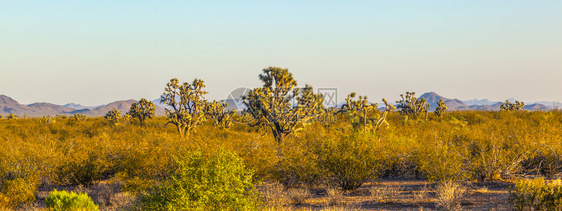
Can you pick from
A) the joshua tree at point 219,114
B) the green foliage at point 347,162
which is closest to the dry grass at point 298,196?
the green foliage at point 347,162

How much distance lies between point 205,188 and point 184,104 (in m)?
17.6

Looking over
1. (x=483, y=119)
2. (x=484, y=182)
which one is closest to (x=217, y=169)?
(x=484, y=182)

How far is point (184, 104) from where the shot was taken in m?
23.8

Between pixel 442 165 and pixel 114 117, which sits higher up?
pixel 114 117

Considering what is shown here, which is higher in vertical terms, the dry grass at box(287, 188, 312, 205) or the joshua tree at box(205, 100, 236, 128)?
the joshua tree at box(205, 100, 236, 128)

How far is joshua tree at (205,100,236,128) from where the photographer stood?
32.0m

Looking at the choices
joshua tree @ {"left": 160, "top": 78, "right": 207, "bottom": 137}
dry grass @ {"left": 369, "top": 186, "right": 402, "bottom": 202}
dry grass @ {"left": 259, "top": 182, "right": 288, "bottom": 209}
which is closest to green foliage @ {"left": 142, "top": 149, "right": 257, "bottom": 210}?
dry grass @ {"left": 259, "top": 182, "right": 288, "bottom": 209}

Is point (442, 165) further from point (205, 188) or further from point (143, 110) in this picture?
point (143, 110)

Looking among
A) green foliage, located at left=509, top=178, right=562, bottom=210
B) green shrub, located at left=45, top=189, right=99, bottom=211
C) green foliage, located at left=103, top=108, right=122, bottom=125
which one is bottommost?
green shrub, located at left=45, top=189, right=99, bottom=211

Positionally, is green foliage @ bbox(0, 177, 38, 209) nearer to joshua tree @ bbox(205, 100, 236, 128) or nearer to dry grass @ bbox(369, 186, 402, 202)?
dry grass @ bbox(369, 186, 402, 202)

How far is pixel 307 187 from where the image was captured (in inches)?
470

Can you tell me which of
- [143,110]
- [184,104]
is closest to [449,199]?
[184,104]

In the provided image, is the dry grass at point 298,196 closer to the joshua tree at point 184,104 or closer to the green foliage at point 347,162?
the green foliage at point 347,162

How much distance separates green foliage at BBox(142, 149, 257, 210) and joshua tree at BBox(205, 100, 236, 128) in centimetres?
2428
